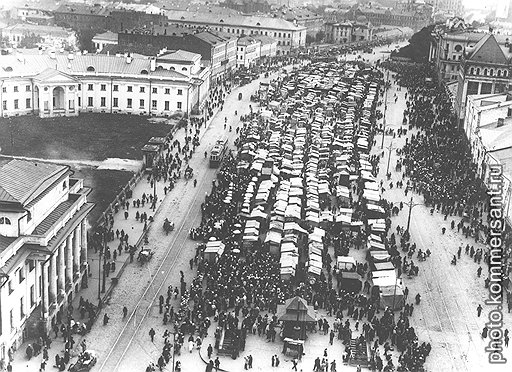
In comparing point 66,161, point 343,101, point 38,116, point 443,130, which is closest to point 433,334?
point 66,161

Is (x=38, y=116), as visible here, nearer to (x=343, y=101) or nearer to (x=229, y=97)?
(x=229, y=97)

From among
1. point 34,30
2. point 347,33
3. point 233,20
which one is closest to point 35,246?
point 34,30

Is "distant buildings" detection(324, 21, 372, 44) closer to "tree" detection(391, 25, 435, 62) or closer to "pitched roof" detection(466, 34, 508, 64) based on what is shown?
"tree" detection(391, 25, 435, 62)

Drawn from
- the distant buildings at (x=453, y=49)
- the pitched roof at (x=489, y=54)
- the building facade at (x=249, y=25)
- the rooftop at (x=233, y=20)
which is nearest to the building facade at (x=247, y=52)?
the building facade at (x=249, y=25)

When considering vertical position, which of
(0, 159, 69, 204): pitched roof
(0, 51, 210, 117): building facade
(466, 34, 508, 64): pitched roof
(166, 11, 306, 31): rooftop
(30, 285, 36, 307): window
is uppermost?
(466, 34, 508, 64): pitched roof

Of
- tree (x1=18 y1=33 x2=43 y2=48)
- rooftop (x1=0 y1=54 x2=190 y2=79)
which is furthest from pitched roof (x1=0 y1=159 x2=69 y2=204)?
tree (x1=18 y1=33 x2=43 y2=48)
